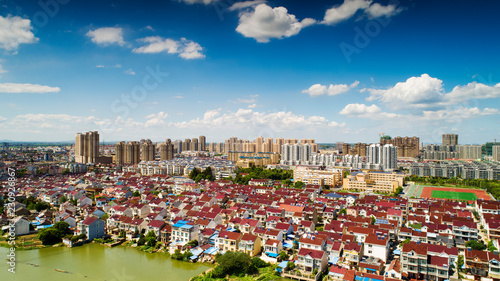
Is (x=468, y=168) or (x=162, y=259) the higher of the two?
(x=468, y=168)

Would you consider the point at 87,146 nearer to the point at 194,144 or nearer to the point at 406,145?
the point at 194,144

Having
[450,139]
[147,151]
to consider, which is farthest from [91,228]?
[450,139]

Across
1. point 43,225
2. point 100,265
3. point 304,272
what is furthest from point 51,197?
point 304,272

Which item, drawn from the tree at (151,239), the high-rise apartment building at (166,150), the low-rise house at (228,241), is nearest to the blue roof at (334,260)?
the low-rise house at (228,241)

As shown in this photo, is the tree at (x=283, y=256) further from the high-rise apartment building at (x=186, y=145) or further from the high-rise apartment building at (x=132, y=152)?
the high-rise apartment building at (x=186, y=145)

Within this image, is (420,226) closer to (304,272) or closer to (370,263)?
(370,263)
